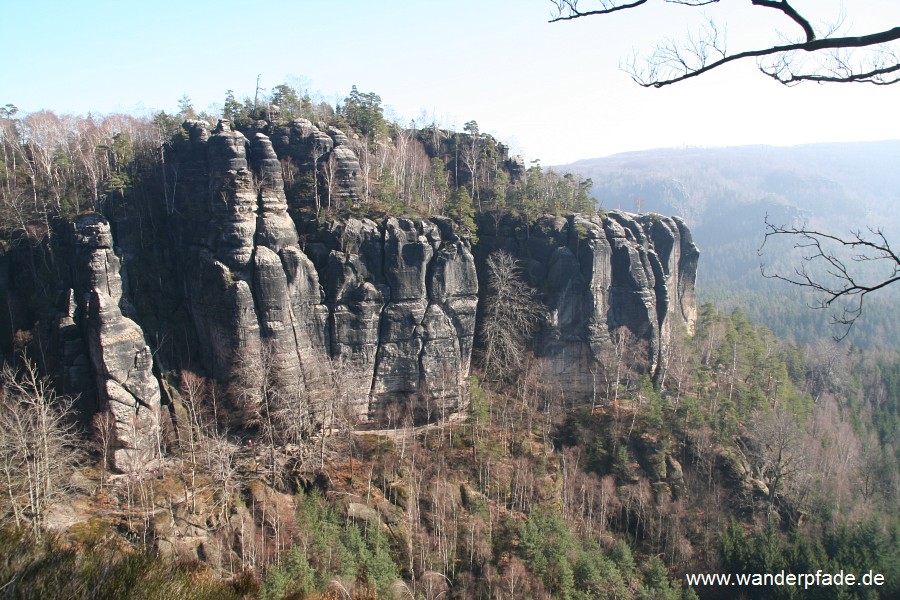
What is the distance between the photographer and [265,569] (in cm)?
2225

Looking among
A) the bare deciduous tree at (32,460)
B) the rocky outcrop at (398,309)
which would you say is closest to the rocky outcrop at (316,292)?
the rocky outcrop at (398,309)

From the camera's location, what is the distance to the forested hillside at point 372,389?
2455 centimetres

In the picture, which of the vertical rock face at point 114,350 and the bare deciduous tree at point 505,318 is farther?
the bare deciduous tree at point 505,318

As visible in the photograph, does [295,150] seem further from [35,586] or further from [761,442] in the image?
[761,442]

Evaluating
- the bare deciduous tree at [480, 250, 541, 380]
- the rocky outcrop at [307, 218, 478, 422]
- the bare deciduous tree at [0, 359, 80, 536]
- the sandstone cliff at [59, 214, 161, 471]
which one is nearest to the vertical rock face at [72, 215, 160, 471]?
the sandstone cliff at [59, 214, 161, 471]

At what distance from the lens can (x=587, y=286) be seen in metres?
38.0

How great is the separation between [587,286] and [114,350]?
1097 inches

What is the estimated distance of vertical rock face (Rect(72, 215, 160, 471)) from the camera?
87.5 ft

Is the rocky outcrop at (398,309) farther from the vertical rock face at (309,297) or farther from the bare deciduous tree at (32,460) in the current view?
the bare deciduous tree at (32,460)

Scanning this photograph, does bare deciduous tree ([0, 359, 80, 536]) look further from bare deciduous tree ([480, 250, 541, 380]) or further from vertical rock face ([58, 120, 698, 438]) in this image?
bare deciduous tree ([480, 250, 541, 380])

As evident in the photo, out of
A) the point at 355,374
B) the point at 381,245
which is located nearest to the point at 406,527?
the point at 355,374

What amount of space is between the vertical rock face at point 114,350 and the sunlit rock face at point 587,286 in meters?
22.1

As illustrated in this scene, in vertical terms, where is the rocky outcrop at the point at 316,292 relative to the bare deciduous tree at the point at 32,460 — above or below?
above

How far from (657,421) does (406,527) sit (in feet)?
55.1
